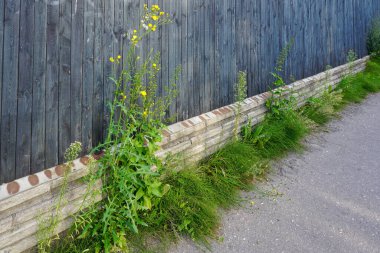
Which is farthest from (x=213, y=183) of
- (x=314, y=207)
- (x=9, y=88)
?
(x=9, y=88)

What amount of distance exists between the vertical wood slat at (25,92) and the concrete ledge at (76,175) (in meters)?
0.11

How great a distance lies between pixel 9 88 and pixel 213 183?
1.90 metres

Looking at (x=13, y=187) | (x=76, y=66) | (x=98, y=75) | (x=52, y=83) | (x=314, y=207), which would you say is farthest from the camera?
(x=314, y=207)

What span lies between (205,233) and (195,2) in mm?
2040

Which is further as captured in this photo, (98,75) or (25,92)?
(98,75)

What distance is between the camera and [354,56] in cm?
814

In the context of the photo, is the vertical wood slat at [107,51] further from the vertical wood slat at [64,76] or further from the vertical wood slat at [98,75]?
the vertical wood slat at [64,76]

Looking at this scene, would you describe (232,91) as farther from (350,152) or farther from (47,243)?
(47,243)

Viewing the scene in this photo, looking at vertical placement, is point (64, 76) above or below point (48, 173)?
above

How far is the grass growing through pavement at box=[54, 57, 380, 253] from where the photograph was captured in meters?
2.83

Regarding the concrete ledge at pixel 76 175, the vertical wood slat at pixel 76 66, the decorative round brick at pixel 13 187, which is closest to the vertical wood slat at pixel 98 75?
the vertical wood slat at pixel 76 66

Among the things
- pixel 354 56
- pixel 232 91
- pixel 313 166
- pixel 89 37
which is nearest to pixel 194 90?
pixel 232 91

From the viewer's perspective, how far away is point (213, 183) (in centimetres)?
354

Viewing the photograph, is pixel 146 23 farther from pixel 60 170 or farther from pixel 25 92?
pixel 60 170
